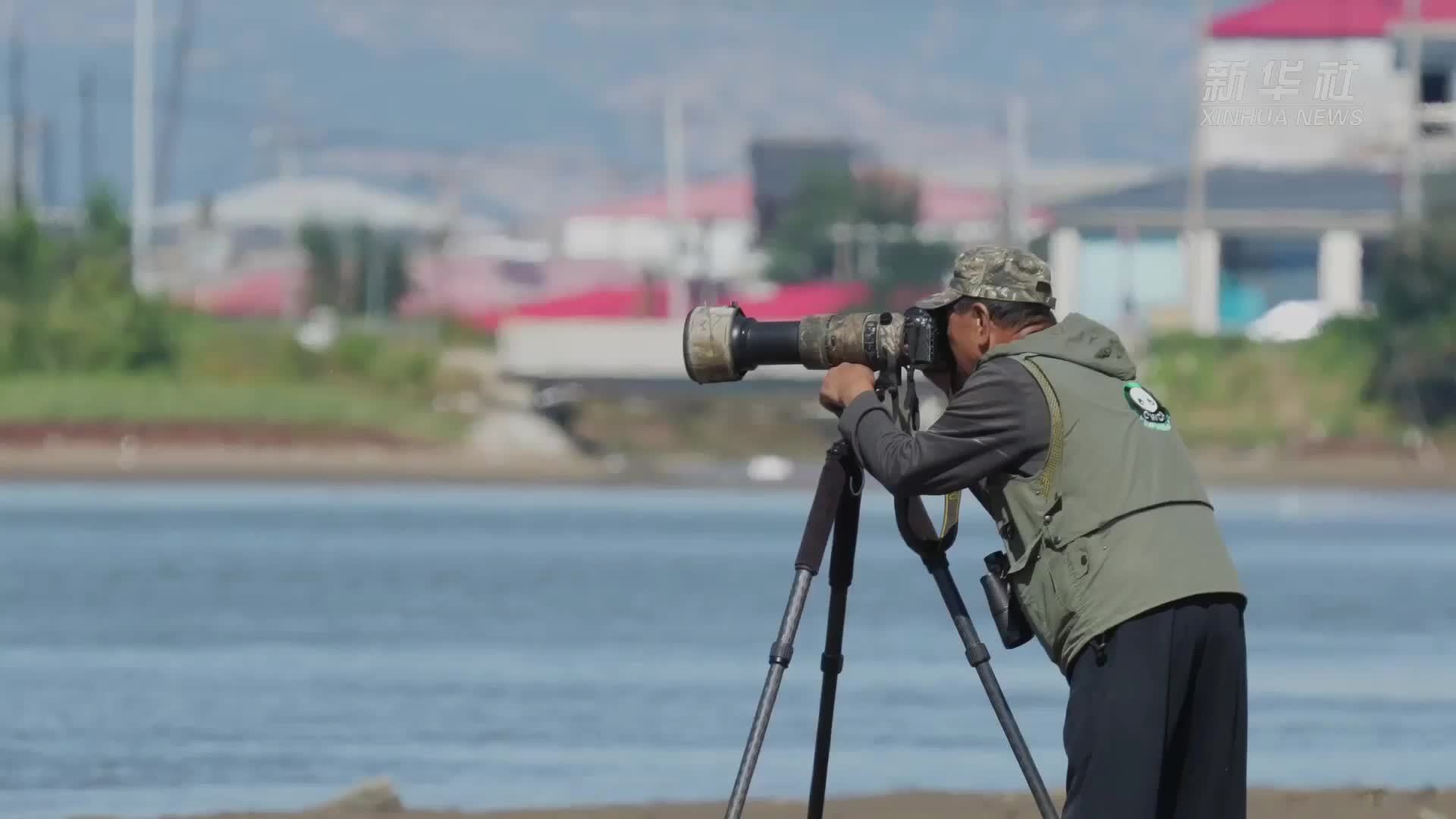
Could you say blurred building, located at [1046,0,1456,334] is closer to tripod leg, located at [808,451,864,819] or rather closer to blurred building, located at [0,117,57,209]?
blurred building, located at [0,117,57,209]

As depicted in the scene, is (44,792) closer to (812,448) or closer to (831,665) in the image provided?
(831,665)

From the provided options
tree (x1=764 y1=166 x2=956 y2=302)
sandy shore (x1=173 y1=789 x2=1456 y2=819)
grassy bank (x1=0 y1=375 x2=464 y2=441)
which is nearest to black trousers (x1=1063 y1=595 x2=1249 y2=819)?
sandy shore (x1=173 y1=789 x2=1456 y2=819)

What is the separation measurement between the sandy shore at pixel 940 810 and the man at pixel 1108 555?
397 cm

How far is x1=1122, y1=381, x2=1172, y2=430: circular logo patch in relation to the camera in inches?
219

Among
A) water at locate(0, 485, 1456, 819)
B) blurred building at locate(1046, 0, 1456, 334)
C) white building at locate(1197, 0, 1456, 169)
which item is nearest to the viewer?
water at locate(0, 485, 1456, 819)

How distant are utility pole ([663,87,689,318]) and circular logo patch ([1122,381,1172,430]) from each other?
69.0 m

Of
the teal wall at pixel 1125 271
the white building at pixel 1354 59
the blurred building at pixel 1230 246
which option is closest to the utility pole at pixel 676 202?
the teal wall at pixel 1125 271

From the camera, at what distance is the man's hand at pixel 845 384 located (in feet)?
19.3


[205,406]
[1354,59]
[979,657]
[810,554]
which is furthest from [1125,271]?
[810,554]

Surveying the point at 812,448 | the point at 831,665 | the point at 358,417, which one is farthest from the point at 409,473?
the point at 831,665

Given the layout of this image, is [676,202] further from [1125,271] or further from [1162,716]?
[1162,716]

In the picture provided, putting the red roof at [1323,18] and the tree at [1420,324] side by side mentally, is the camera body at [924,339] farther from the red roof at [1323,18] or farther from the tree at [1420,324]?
the red roof at [1323,18]

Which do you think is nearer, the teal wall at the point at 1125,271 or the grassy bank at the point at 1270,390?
the grassy bank at the point at 1270,390

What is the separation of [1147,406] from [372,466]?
5344cm
